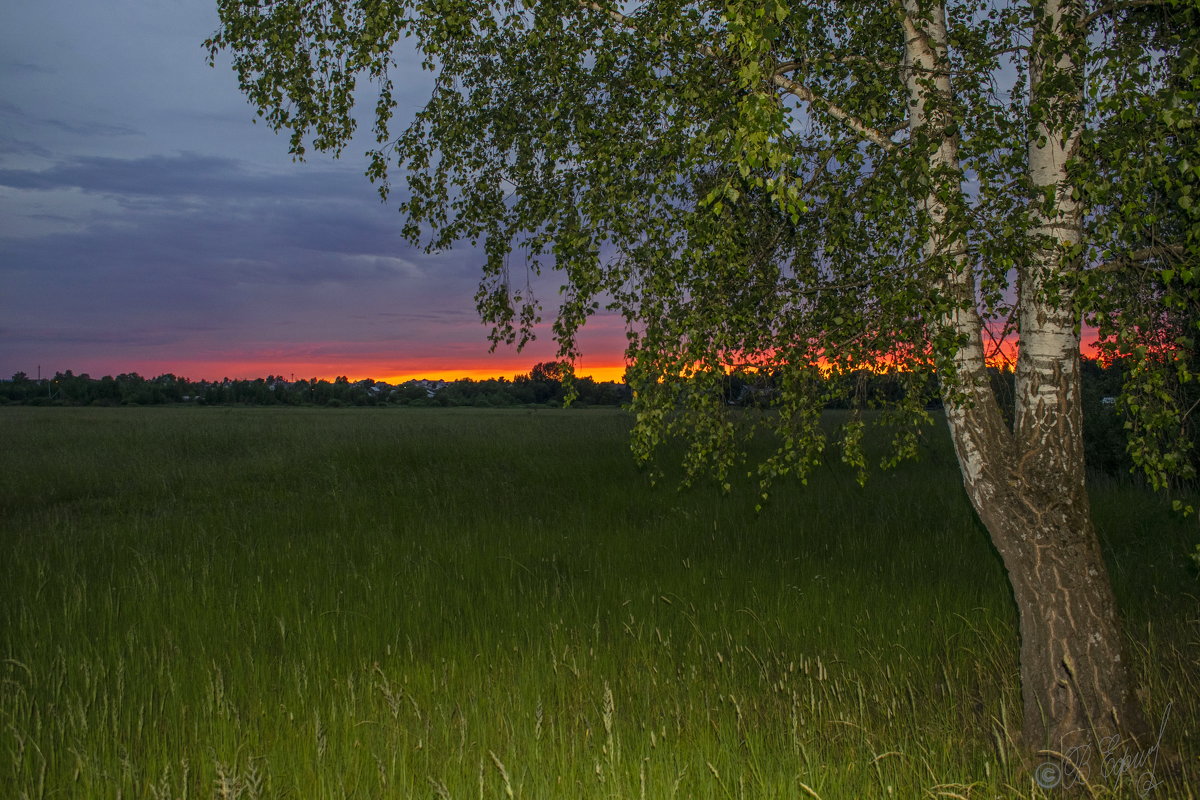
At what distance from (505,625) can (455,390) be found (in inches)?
4382

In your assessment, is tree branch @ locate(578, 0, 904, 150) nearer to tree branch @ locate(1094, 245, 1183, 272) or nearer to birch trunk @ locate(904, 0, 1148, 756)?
birch trunk @ locate(904, 0, 1148, 756)

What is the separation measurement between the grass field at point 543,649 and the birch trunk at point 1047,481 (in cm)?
45

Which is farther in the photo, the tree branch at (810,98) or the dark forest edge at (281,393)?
the dark forest edge at (281,393)

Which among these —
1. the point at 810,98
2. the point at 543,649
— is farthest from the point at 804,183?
the point at 543,649

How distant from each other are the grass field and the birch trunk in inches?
17.8

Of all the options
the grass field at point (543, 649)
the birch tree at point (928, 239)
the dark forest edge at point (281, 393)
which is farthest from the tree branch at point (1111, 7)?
the dark forest edge at point (281, 393)

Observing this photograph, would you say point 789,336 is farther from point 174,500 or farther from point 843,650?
point 174,500

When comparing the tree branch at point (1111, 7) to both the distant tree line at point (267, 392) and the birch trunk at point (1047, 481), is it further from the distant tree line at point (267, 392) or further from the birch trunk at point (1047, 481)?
the distant tree line at point (267, 392)

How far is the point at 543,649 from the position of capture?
696cm

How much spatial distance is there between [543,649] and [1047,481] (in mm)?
4393

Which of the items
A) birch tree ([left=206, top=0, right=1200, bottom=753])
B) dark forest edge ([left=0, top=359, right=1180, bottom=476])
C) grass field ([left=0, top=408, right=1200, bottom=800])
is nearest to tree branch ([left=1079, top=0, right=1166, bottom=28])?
birch tree ([left=206, top=0, right=1200, bottom=753])

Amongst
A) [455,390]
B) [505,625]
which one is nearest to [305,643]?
[505,625]

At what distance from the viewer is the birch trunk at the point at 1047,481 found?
539cm

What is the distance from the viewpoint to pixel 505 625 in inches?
309
